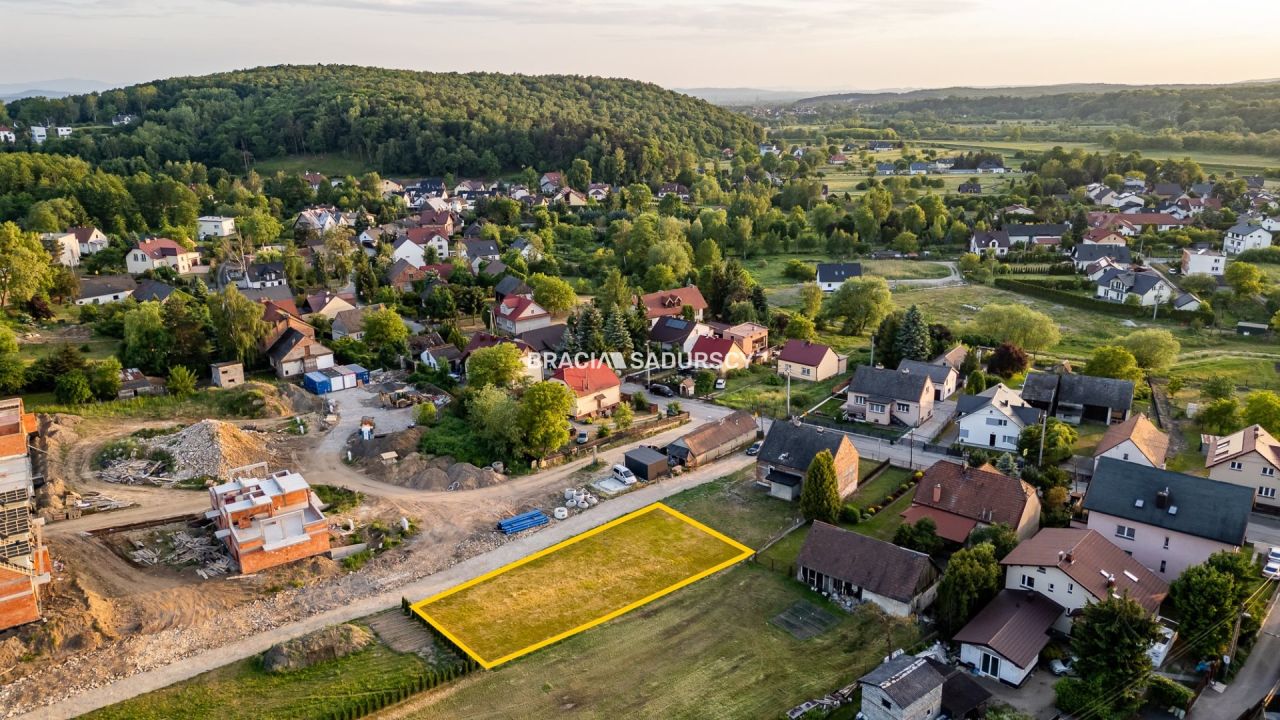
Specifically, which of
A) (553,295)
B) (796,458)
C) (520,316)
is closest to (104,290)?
(520,316)

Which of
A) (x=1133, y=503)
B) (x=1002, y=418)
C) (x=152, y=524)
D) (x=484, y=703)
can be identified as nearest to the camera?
(x=484, y=703)

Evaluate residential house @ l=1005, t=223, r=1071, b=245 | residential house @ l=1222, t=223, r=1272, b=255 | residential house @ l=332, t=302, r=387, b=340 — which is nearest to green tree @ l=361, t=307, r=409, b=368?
residential house @ l=332, t=302, r=387, b=340

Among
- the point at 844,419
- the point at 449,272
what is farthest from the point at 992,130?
the point at 844,419

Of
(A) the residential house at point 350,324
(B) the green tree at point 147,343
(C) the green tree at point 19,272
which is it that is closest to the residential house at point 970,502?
(A) the residential house at point 350,324

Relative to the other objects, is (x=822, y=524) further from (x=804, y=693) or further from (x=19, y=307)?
(x=19, y=307)

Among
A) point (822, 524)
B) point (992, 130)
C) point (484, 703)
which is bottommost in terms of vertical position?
point (484, 703)

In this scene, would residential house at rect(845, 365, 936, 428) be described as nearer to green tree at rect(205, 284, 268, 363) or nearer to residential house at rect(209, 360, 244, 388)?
residential house at rect(209, 360, 244, 388)

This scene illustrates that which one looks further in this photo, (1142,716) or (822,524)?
(822,524)
